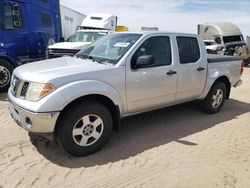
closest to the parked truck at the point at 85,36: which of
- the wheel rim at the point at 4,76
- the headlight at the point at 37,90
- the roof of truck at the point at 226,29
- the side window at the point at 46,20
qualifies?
the side window at the point at 46,20

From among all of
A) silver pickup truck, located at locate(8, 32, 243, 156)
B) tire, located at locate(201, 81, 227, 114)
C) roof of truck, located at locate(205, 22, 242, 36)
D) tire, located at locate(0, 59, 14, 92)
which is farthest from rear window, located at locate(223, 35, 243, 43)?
tire, located at locate(0, 59, 14, 92)

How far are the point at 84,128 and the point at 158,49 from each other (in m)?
1.93

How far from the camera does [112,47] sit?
5.05 metres

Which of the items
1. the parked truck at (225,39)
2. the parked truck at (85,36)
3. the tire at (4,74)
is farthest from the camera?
the parked truck at (225,39)

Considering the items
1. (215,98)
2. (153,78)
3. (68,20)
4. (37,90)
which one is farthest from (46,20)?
(68,20)

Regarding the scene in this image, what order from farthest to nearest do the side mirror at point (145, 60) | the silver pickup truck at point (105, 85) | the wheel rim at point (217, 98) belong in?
Result: the wheel rim at point (217, 98) < the side mirror at point (145, 60) < the silver pickup truck at point (105, 85)

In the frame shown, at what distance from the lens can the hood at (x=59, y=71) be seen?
3.97 meters

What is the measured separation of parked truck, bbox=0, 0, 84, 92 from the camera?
8500 millimetres

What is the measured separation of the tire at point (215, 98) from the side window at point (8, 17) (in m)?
5.83

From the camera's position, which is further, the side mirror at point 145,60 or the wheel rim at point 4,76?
the wheel rim at point 4,76

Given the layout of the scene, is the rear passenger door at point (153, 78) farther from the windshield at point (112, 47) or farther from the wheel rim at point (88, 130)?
the wheel rim at point (88, 130)

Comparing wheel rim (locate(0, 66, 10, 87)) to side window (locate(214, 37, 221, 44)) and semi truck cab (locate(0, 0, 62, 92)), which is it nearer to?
semi truck cab (locate(0, 0, 62, 92))

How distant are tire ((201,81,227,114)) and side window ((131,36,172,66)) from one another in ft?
5.28

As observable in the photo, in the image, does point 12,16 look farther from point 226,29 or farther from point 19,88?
point 226,29
